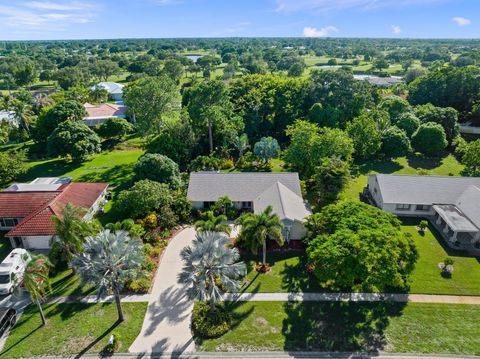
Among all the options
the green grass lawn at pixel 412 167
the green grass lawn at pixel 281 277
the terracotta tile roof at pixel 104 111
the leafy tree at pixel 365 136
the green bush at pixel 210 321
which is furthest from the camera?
the terracotta tile roof at pixel 104 111

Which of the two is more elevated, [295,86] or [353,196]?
[295,86]

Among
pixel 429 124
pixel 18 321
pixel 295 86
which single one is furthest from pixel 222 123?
pixel 18 321

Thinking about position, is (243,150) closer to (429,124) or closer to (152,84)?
(152,84)

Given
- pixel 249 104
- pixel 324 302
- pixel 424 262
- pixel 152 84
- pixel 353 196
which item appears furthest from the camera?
pixel 249 104

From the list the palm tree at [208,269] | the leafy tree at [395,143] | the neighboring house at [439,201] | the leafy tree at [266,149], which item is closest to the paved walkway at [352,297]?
the palm tree at [208,269]

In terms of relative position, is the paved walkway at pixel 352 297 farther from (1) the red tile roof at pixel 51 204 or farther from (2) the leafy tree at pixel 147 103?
(2) the leafy tree at pixel 147 103

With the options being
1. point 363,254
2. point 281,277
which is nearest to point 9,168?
point 281,277

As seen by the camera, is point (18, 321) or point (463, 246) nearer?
point (18, 321)
